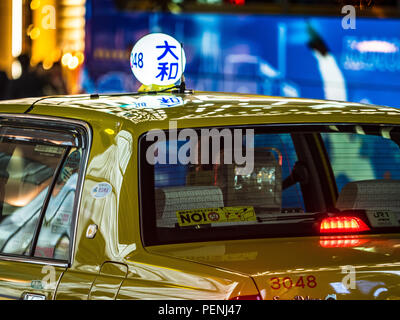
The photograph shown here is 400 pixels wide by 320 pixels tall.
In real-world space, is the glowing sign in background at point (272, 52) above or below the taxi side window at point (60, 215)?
above

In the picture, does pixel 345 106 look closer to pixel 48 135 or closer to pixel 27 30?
pixel 48 135

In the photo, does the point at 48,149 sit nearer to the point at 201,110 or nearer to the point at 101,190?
the point at 101,190

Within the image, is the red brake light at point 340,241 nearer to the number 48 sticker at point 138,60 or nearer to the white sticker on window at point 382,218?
the white sticker on window at point 382,218

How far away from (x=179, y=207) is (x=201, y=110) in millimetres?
410

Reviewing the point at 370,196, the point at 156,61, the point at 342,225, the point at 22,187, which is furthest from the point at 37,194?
the point at 156,61

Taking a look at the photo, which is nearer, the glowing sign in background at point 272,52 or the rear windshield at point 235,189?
the rear windshield at point 235,189

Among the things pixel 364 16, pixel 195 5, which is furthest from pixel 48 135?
pixel 195 5

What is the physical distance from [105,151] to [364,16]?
9.19 meters

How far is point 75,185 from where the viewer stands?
3770 mm

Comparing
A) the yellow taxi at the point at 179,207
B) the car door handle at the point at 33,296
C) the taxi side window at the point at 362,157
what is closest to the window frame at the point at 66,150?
the yellow taxi at the point at 179,207

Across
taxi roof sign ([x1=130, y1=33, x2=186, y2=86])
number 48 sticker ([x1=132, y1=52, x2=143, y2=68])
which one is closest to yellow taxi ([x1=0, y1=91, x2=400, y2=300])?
taxi roof sign ([x1=130, y1=33, x2=186, y2=86])

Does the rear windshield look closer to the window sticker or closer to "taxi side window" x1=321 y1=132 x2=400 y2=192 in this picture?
"taxi side window" x1=321 y1=132 x2=400 y2=192

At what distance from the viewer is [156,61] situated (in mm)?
7109

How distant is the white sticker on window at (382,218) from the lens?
3.89 meters
